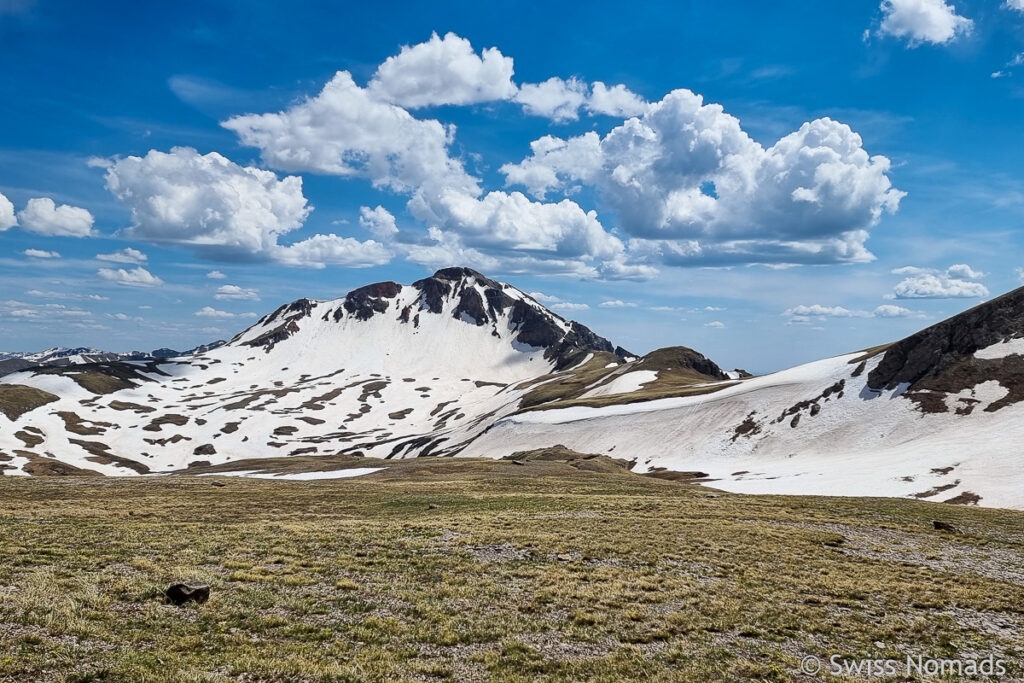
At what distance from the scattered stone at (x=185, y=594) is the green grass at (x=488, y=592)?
1.14 ft

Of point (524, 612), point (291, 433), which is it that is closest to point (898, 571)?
point (524, 612)

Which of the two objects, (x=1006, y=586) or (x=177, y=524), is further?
(x=177, y=524)

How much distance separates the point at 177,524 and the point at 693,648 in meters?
27.8

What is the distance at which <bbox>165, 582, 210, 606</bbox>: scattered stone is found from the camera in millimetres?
16281

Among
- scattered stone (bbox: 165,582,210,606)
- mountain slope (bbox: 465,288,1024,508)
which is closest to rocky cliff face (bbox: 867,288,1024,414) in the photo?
mountain slope (bbox: 465,288,1024,508)

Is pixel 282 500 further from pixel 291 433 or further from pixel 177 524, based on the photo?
pixel 291 433

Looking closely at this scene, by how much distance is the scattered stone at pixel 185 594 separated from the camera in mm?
16281

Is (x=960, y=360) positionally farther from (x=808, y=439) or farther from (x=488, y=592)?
(x=488, y=592)

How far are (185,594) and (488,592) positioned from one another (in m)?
9.80

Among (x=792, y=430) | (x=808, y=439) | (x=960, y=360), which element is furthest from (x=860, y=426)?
(x=960, y=360)

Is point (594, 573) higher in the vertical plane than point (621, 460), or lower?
higher

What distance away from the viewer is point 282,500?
41.3 metres

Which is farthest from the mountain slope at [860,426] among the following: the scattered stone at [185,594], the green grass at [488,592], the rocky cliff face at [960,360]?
the scattered stone at [185,594]

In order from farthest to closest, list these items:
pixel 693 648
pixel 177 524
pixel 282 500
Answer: pixel 282 500
pixel 177 524
pixel 693 648
